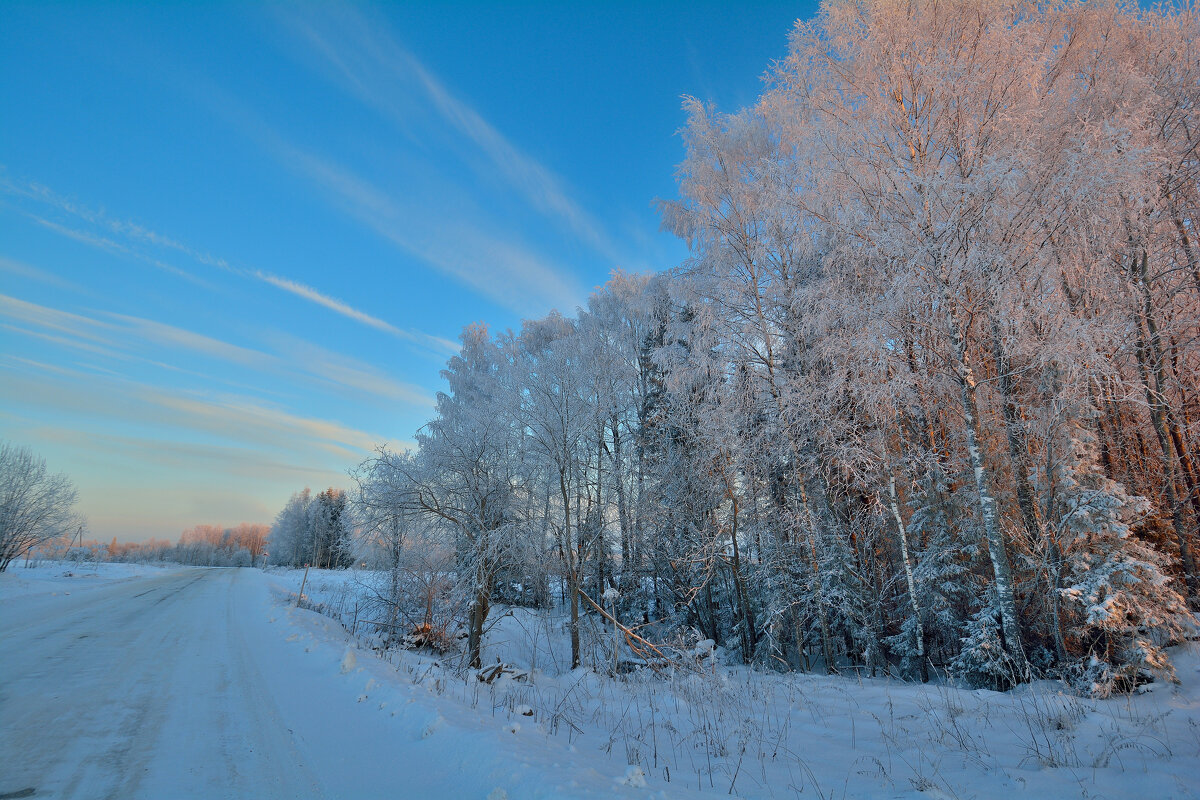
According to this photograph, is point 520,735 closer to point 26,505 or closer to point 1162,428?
point 1162,428

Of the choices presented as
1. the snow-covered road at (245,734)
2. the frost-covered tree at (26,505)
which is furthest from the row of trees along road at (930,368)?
the frost-covered tree at (26,505)

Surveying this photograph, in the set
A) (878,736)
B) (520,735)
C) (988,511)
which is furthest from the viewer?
(988,511)

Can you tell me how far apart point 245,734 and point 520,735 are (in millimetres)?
2357

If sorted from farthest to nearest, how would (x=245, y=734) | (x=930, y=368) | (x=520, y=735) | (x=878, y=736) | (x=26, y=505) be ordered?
(x=26, y=505), (x=930, y=368), (x=878, y=736), (x=520, y=735), (x=245, y=734)

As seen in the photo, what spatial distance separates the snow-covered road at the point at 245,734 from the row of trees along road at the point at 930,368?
172 inches

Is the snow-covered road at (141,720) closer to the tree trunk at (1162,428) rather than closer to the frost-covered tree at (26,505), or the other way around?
the tree trunk at (1162,428)

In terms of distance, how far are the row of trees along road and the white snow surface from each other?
2023mm

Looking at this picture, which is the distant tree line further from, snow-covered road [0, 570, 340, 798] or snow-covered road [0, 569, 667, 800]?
snow-covered road [0, 569, 667, 800]

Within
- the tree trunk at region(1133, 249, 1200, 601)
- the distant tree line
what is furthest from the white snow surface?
the distant tree line

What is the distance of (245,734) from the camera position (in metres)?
4.12

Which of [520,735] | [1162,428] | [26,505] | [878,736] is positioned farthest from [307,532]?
[1162,428]

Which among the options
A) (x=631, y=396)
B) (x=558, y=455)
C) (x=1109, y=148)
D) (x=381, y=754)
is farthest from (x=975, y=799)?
(x=631, y=396)

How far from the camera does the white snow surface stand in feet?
10.8

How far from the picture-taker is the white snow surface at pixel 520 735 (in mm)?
3299
